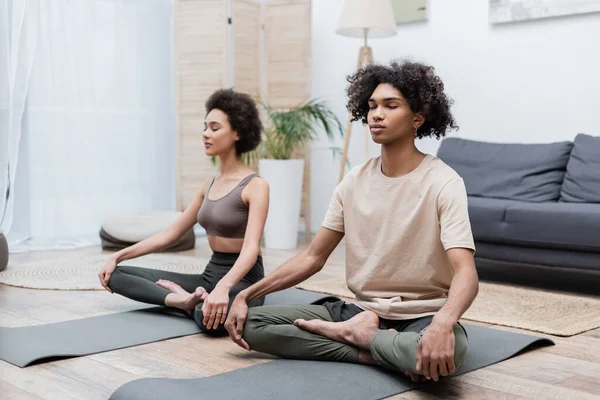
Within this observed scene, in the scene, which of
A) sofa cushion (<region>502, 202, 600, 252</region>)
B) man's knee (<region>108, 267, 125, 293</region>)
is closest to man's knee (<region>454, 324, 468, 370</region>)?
man's knee (<region>108, 267, 125, 293</region>)

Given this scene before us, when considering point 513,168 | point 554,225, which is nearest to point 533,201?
point 513,168

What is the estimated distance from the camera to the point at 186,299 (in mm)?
2959

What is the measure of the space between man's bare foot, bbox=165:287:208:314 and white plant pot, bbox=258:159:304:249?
245 centimetres

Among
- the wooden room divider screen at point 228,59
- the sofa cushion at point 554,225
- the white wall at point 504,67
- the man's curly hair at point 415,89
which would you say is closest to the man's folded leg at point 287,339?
the man's curly hair at point 415,89

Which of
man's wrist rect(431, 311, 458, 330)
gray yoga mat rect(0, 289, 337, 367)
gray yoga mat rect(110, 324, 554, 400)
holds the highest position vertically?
man's wrist rect(431, 311, 458, 330)

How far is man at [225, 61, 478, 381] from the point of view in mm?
2207

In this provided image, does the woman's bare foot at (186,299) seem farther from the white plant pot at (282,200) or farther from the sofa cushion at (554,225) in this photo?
the white plant pot at (282,200)

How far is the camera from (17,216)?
210 inches

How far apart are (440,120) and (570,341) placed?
1.08 m

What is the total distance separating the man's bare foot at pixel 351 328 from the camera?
2309mm

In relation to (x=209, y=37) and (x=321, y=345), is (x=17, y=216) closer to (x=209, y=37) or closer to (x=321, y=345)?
(x=209, y=37)

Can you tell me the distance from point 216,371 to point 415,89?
1047 mm

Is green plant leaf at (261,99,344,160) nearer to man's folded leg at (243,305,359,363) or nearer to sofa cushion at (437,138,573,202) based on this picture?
sofa cushion at (437,138,573,202)

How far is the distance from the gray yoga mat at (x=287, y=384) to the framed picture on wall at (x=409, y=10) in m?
3.50
